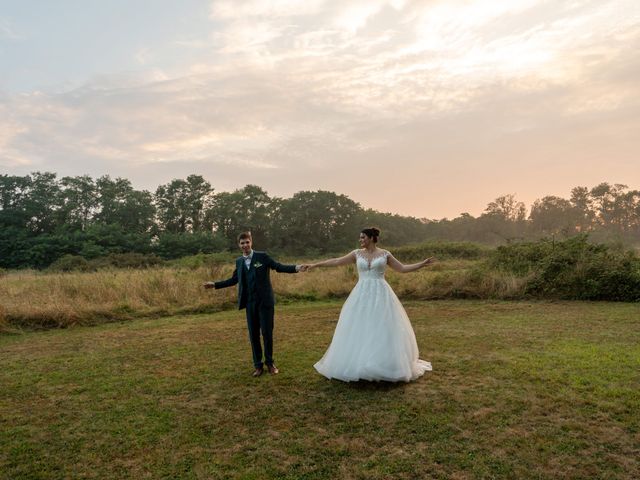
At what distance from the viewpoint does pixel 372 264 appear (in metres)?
6.79

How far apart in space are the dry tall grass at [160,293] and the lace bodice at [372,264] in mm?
8935

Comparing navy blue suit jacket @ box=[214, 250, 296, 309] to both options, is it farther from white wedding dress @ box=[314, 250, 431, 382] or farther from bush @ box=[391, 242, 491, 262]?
bush @ box=[391, 242, 491, 262]

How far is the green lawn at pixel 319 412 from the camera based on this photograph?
162 inches

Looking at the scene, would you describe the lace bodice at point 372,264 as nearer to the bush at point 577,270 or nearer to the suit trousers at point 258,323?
the suit trousers at point 258,323

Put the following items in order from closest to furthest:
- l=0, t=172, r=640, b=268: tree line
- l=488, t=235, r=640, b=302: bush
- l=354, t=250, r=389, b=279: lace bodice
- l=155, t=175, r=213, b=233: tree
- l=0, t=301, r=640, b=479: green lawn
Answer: l=0, t=301, r=640, b=479: green lawn < l=354, t=250, r=389, b=279: lace bodice < l=488, t=235, r=640, b=302: bush < l=0, t=172, r=640, b=268: tree line < l=155, t=175, r=213, b=233: tree

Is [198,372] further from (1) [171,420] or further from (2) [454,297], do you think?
(2) [454,297]

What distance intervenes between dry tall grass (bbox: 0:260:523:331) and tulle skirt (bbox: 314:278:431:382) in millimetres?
8932

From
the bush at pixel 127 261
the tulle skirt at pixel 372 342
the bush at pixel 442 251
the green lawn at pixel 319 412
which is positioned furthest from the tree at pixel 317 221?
the tulle skirt at pixel 372 342

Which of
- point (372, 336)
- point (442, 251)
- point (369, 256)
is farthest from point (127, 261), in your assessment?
point (372, 336)

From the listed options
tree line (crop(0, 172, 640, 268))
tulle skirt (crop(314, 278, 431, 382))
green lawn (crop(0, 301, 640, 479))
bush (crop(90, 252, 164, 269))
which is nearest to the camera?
green lawn (crop(0, 301, 640, 479))

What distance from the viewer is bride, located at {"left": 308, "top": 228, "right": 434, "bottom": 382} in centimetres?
615

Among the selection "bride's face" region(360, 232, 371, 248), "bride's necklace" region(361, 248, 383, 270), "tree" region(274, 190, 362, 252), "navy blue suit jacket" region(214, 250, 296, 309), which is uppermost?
"tree" region(274, 190, 362, 252)

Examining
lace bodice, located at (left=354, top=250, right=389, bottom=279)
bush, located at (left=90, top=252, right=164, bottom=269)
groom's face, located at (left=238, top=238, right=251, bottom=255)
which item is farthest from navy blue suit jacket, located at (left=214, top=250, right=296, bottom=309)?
bush, located at (left=90, top=252, right=164, bottom=269)

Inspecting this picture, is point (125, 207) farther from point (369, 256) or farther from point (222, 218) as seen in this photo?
point (369, 256)
